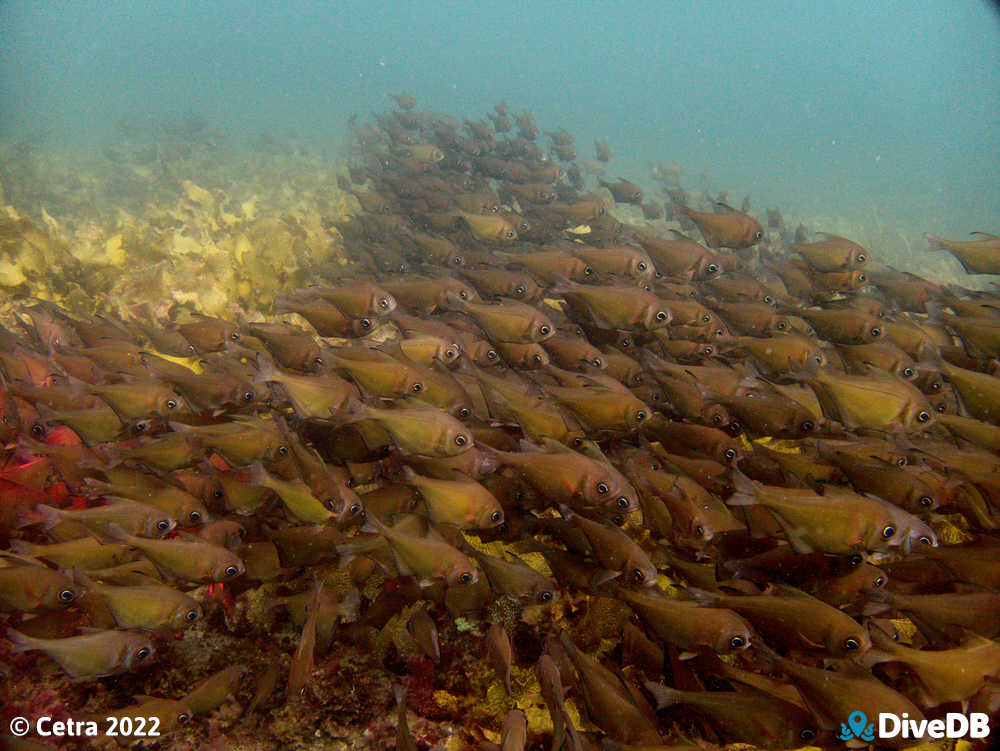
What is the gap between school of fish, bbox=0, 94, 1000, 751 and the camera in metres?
2.15

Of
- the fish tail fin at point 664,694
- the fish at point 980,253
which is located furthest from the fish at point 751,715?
the fish at point 980,253

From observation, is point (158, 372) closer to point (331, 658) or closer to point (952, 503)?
point (331, 658)

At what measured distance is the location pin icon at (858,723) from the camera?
181cm

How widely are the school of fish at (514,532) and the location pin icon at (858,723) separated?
0.05 metres

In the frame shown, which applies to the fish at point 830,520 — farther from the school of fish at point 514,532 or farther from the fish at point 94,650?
the fish at point 94,650

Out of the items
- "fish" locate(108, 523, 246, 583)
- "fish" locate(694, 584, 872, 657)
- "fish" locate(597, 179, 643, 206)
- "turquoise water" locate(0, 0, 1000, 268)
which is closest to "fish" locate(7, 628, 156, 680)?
"fish" locate(108, 523, 246, 583)

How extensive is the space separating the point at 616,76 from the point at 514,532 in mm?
180037

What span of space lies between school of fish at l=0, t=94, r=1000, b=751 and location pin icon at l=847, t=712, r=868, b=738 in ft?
0.15

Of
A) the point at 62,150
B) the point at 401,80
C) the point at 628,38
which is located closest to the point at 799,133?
the point at 628,38

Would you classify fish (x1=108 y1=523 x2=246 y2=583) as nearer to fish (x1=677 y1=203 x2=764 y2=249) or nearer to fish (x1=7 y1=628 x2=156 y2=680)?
fish (x1=7 y1=628 x2=156 y2=680)

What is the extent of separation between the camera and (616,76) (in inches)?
6063

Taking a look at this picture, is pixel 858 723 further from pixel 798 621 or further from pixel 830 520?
pixel 830 520

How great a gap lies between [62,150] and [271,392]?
31.1m

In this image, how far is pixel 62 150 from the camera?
2466 cm
